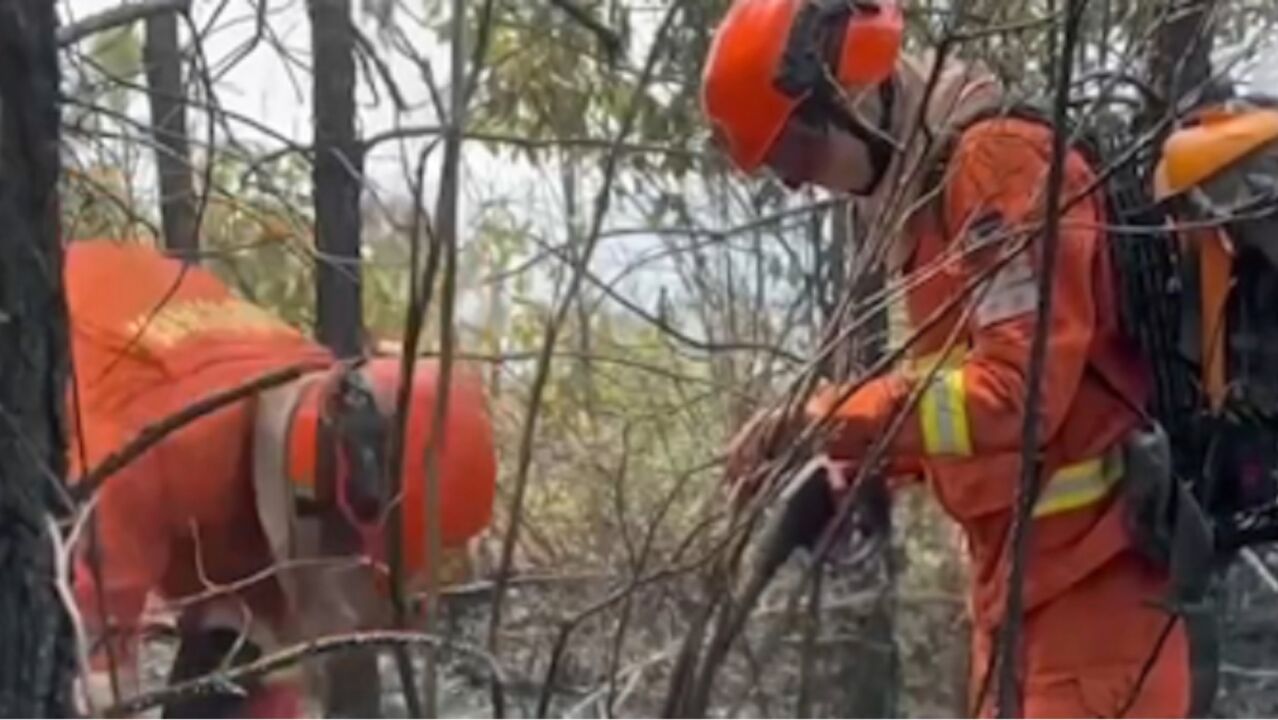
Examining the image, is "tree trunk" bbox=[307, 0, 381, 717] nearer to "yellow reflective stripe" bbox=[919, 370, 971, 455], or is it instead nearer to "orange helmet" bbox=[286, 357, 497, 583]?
"orange helmet" bbox=[286, 357, 497, 583]

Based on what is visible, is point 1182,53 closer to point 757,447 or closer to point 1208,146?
point 1208,146

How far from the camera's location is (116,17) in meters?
2.28

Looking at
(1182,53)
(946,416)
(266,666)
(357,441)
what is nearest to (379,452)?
(357,441)

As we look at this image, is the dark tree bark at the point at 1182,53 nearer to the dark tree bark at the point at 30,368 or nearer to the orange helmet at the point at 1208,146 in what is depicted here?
the orange helmet at the point at 1208,146

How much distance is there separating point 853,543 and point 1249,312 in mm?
586

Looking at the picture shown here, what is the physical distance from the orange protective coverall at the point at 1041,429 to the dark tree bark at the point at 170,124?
0.89 meters

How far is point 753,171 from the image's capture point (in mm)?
4043

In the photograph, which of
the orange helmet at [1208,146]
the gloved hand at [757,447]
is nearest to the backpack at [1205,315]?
the orange helmet at [1208,146]

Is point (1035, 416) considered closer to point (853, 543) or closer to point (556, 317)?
point (556, 317)

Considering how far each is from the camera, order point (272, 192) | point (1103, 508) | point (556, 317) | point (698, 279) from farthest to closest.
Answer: point (698, 279), point (1103, 508), point (272, 192), point (556, 317)

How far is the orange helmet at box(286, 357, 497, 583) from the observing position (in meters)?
3.48

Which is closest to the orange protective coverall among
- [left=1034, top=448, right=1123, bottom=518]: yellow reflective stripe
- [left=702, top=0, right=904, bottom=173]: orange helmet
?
[left=1034, top=448, right=1123, bottom=518]: yellow reflective stripe

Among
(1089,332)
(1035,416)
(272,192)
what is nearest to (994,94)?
(1089,332)

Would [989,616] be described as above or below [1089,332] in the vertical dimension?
below
